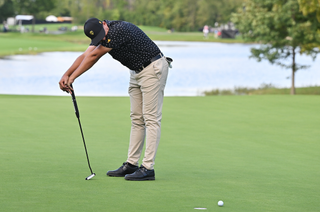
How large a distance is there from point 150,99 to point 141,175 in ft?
2.32

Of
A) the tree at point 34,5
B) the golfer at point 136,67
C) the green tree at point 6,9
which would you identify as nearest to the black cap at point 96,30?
the golfer at point 136,67

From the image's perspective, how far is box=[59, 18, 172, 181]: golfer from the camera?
14.8 feet

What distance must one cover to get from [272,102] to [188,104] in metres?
2.24

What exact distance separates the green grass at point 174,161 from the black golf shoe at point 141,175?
9 cm

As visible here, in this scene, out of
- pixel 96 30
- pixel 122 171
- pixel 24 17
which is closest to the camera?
pixel 96 30

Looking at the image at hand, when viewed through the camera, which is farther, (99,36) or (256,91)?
(256,91)

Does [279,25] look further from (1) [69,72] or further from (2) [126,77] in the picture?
(1) [69,72]

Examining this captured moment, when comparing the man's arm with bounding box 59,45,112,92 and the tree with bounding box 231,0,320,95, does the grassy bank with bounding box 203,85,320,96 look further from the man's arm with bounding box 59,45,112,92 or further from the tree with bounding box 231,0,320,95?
the man's arm with bounding box 59,45,112,92

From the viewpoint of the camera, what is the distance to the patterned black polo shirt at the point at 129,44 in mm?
4520

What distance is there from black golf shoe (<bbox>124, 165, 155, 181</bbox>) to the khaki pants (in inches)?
1.8

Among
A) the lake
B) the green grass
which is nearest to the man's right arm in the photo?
the green grass

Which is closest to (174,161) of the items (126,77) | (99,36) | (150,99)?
(150,99)

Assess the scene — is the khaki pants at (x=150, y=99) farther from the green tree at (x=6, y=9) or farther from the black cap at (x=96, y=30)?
the green tree at (x=6, y=9)

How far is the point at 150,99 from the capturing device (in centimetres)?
476
